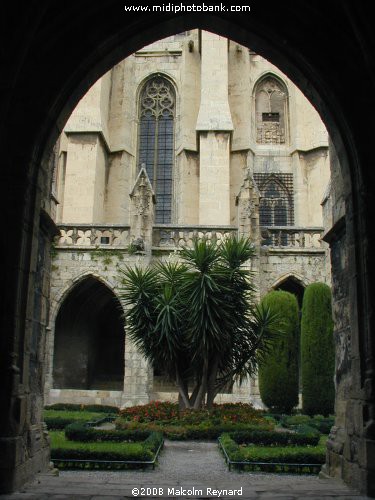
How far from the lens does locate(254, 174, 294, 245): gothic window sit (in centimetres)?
2275

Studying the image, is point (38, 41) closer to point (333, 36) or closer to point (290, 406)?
point (333, 36)

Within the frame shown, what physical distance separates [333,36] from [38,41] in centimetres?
284

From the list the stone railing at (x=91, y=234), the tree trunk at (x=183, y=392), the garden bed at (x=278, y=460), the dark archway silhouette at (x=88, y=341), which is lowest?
the garden bed at (x=278, y=460)

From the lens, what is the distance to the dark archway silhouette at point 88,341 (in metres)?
19.0

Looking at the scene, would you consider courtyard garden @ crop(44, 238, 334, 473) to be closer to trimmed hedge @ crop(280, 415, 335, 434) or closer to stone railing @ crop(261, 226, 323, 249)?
trimmed hedge @ crop(280, 415, 335, 434)

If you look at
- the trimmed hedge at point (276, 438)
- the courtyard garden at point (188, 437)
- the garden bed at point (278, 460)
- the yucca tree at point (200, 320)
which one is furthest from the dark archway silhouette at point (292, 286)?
the garden bed at point (278, 460)

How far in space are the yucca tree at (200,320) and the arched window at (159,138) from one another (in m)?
10.7

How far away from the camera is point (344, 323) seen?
19.0 feet

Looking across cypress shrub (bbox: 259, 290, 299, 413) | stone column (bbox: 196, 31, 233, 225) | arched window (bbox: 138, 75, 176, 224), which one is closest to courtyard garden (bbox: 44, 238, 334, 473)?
cypress shrub (bbox: 259, 290, 299, 413)

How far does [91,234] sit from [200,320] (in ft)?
23.4

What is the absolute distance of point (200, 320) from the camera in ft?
37.4

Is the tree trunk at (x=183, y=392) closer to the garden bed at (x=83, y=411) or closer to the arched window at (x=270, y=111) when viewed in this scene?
the garden bed at (x=83, y=411)

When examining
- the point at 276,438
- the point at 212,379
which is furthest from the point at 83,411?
the point at 276,438

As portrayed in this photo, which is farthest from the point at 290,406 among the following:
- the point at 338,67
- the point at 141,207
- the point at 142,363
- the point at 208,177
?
the point at 338,67
